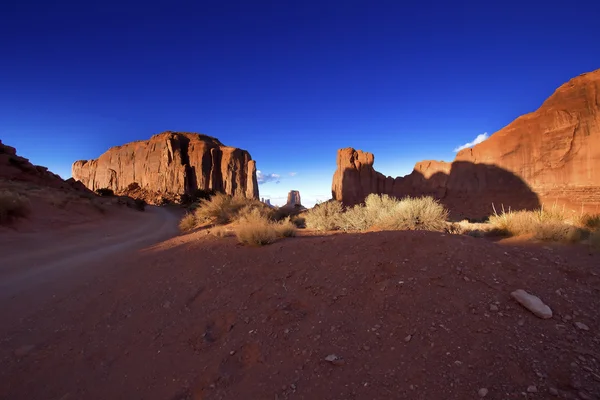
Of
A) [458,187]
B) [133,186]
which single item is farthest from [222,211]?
[133,186]

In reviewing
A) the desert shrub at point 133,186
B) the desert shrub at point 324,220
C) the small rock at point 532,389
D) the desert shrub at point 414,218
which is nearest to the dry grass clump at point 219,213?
the desert shrub at point 324,220

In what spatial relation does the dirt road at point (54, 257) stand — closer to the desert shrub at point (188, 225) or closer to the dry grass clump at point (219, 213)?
the desert shrub at point (188, 225)

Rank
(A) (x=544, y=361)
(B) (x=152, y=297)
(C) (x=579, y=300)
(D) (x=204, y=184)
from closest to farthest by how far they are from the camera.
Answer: (A) (x=544, y=361) < (C) (x=579, y=300) < (B) (x=152, y=297) < (D) (x=204, y=184)

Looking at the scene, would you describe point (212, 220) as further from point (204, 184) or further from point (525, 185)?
point (204, 184)

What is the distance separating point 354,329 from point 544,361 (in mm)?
1499

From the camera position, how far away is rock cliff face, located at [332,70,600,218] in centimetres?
2983

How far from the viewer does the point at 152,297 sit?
4.29 m

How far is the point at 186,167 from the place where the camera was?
64250 millimetres

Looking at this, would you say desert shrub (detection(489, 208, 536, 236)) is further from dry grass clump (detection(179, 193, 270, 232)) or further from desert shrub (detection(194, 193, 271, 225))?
desert shrub (detection(194, 193, 271, 225))

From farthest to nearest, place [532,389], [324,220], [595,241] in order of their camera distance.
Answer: [324,220] → [595,241] → [532,389]

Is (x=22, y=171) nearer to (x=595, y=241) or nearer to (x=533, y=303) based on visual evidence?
(x=533, y=303)

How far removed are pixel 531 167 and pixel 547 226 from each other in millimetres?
37563

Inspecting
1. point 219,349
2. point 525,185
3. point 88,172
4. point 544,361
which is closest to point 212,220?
point 219,349

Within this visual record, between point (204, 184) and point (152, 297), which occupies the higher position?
point (204, 184)
